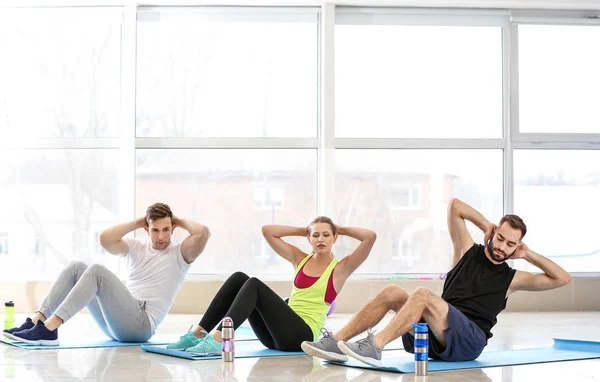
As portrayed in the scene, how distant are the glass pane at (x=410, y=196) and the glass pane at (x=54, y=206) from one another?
7.18ft

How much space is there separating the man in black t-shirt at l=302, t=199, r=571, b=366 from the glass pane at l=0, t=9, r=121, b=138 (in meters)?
4.34

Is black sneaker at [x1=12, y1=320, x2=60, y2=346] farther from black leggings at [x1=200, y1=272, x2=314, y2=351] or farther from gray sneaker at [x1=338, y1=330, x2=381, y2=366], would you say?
gray sneaker at [x1=338, y1=330, x2=381, y2=366]

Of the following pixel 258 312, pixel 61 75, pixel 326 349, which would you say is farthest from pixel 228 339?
pixel 61 75

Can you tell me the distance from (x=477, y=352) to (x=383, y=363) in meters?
0.51

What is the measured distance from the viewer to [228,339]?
14.3 ft

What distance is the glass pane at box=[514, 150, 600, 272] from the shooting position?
8.31m

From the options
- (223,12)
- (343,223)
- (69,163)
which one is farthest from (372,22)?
(69,163)

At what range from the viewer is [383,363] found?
4.44m

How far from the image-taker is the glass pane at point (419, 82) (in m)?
8.08

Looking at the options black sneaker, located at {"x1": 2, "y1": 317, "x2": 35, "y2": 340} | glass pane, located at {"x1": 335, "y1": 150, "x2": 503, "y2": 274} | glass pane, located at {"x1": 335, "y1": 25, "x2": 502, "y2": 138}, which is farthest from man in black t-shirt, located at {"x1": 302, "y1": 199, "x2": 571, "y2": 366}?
glass pane, located at {"x1": 335, "y1": 25, "x2": 502, "y2": 138}

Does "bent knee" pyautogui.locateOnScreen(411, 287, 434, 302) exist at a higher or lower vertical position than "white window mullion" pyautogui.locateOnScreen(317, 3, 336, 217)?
lower

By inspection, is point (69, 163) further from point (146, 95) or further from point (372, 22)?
point (372, 22)

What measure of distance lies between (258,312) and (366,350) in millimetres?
800

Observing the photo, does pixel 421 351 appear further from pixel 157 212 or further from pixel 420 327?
pixel 157 212
